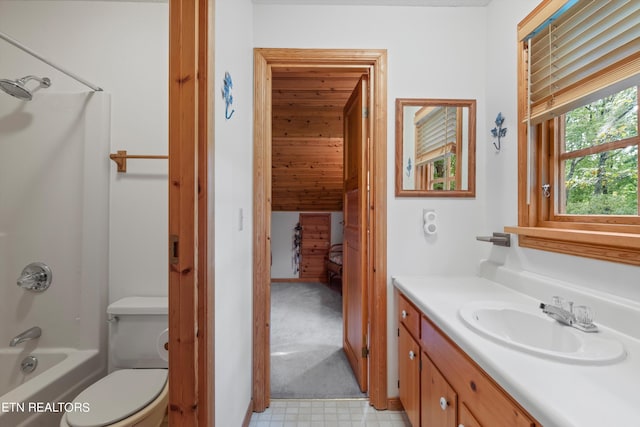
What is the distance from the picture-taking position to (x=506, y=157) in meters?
1.51

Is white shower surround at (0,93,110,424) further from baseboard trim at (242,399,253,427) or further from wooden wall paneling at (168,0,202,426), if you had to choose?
wooden wall paneling at (168,0,202,426)

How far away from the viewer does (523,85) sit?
1.39 m

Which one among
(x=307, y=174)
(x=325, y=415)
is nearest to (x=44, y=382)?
(x=325, y=415)

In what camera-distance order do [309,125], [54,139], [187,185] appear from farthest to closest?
[309,125]
[54,139]
[187,185]

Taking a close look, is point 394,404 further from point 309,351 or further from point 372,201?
point 372,201

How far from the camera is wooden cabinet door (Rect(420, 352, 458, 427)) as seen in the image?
983mm

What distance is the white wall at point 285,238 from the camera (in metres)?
4.93

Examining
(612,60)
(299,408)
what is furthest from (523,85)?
(299,408)

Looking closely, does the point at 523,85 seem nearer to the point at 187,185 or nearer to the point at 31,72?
the point at 187,185

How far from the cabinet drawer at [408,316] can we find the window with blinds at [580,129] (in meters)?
0.68

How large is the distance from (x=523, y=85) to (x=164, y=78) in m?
2.14

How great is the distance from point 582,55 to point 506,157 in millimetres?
548

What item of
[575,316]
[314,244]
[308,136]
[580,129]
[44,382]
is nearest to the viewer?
[575,316]

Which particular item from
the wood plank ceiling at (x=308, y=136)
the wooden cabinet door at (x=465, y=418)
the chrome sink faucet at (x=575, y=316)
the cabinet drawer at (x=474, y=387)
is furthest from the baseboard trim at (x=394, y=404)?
the wood plank ceiling at (x=308, y=136)
